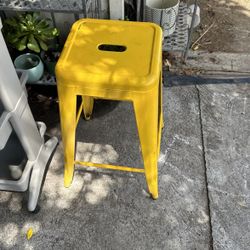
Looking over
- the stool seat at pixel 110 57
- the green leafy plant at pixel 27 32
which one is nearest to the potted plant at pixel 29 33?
the green leafy plant at pixel 27 32

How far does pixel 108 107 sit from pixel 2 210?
128 centimetres

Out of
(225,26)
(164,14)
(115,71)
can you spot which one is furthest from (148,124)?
(225,26)

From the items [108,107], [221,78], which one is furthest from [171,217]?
[221,78]

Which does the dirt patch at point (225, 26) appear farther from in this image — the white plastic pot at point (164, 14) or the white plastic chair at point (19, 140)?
the white plastic chair at point (19, 140)

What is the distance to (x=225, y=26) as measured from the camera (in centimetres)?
385

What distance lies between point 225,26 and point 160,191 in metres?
2.38

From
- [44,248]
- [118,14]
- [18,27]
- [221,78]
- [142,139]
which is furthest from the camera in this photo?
[221,78]

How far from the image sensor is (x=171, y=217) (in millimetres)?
2342

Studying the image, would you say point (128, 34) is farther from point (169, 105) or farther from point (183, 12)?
point (183, 12)

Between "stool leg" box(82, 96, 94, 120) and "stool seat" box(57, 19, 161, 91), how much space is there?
805mm

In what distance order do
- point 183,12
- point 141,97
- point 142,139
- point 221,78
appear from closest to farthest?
point 141,97 → point 142,139 → point 221,78 → point 183,12

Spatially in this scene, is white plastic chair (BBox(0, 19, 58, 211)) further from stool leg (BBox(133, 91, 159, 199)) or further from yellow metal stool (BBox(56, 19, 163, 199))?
stool leg (BBox(133, 91, 159, 199))

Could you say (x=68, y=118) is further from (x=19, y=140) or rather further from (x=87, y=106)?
(x=87, y=106)

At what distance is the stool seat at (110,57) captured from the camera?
1.74 metres
